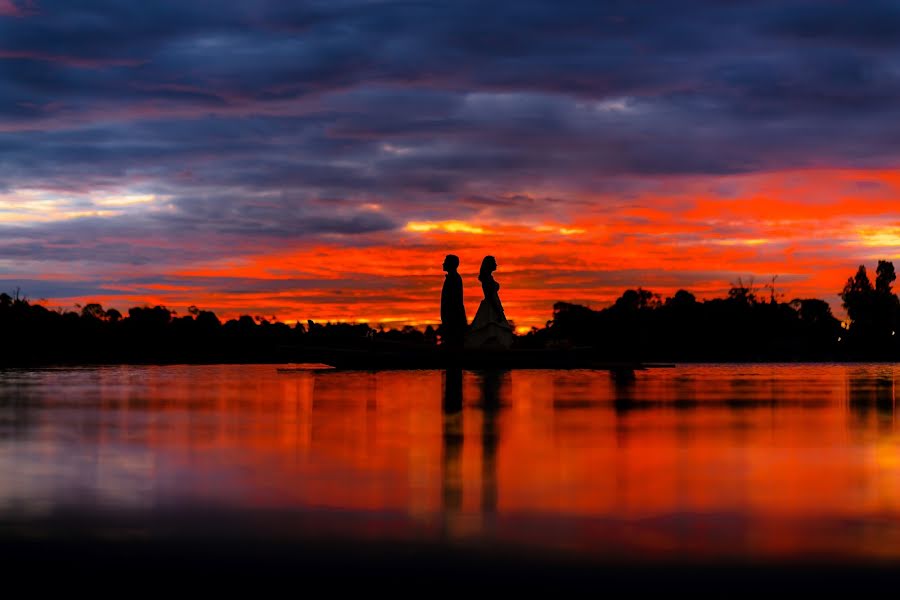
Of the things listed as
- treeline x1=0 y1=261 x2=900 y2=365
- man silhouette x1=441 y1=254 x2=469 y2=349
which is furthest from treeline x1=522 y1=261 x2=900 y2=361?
man silhouette x1=441 y1=254 x2=469 y2=349

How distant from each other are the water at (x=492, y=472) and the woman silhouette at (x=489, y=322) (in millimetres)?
14041

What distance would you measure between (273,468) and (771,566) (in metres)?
5.63

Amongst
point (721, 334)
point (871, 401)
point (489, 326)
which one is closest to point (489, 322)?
point (489, 326)

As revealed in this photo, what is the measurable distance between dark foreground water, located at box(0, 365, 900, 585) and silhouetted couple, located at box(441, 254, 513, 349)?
1602 centimetres

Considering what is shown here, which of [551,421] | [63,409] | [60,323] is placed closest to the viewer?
[551,421]

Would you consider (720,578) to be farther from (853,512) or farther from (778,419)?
(778,419)

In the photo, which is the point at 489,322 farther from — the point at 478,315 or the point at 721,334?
the point at 721,334

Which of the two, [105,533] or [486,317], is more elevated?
[486,317]

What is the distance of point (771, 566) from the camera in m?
6.12

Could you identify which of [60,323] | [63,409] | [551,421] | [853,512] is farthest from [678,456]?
[60,323]

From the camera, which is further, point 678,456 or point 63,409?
point 63,409

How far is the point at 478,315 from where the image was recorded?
115 ft

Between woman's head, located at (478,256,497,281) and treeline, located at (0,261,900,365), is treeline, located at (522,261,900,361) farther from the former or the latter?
woman's head, located at (478,256,497,281)

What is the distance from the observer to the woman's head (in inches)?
1367
